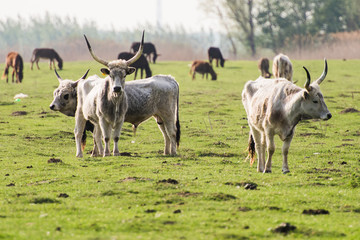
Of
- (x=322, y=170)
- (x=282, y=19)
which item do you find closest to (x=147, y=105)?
(x=322, y=170)

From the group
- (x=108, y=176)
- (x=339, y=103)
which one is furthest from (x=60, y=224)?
(x=339, y=103)

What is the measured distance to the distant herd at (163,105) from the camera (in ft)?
35.0

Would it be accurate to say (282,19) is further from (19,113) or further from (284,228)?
(284,228)

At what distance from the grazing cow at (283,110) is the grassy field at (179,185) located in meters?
0.65

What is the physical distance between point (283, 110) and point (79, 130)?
5070 millimetres

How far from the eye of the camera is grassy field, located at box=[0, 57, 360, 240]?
286 inches

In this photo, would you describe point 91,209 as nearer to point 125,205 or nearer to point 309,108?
point 125,205

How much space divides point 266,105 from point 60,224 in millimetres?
4856

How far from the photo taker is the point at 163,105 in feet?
45.9

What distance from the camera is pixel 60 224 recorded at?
7.36 meters

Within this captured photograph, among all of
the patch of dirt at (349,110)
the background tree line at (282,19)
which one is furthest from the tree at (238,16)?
the patch of dirt at (349,110)

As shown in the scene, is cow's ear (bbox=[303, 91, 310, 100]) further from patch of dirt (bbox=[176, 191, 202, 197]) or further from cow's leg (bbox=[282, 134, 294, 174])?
patch of dirt (bbox=[176, 191, 202, 197])

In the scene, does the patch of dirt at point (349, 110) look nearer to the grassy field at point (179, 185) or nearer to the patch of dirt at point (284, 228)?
the grassy field at point (179, 185)

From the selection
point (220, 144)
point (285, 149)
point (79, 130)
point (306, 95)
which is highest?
point (306, 95)
